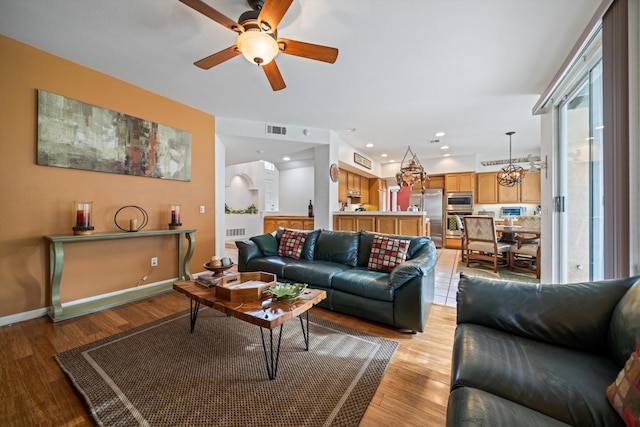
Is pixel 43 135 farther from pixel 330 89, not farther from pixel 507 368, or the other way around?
pixel 507 368

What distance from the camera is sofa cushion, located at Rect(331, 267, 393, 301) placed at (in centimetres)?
224

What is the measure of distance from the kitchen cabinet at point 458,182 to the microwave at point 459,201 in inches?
4.5

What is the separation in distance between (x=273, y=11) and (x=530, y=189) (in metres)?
7.52

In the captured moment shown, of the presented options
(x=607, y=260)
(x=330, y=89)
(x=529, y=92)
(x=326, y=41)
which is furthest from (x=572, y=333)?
(x=529, y=92)

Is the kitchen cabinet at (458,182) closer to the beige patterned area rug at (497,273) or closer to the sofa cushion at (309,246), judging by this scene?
the beige patterned area rug at (497,273)

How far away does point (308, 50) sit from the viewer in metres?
1.88

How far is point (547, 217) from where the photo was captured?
3006mm

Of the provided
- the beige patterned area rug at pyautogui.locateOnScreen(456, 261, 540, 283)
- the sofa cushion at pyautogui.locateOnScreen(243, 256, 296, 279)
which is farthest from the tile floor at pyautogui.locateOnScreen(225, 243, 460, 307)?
the sofa cushion at pyautogui.locateOnScreen(243, 256, 296, 279)

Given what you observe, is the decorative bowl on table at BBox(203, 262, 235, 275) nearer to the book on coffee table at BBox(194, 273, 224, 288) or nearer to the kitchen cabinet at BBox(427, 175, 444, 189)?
the book on coffee table at BBox(194, 273, 224, 288)

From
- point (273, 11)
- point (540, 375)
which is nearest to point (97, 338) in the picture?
point (273, 11)

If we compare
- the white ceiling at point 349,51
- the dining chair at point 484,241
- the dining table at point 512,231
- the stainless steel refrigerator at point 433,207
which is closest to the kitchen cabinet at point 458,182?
the stainless steel refrigerator at point 433,207

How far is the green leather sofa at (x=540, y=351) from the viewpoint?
0.85 m

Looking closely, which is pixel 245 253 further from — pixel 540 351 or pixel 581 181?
pixel 581 181

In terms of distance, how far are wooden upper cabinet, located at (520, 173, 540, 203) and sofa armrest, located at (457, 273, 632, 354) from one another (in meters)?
6.39
